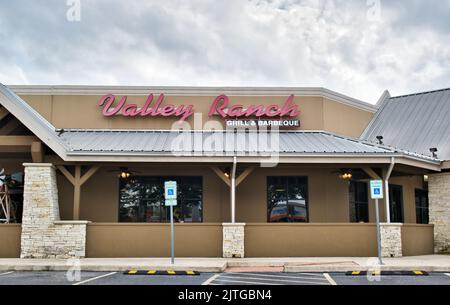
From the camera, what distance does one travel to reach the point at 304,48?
20.5m

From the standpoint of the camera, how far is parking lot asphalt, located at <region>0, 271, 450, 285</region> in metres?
11.1

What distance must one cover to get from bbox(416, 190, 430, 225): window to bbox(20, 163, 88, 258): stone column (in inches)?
530

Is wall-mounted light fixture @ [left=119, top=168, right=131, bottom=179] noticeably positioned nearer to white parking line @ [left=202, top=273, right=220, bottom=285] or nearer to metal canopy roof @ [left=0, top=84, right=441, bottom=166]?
metal canopy roof @ [left=0, top=84, right=441, bottom=166]

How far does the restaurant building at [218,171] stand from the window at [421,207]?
2.0 inches

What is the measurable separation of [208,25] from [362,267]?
1169cm

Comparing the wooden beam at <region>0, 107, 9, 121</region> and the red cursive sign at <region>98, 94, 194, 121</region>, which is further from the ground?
the red cursive sign at <region>98, 94, 194, 121</region>

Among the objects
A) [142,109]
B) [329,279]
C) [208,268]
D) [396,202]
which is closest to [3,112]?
[142,109]

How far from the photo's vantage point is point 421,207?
2159cm

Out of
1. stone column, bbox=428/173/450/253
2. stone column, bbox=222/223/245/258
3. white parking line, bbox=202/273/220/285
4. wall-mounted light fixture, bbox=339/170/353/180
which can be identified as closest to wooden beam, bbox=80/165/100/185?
stone column, bbox=222/223/245/258

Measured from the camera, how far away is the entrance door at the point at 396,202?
2056 cm

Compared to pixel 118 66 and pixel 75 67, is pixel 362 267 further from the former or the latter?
pixel 75 67

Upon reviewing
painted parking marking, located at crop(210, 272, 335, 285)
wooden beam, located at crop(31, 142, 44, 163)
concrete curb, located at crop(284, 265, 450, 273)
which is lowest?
painted parking marking, located at crop(210, 272, 335, 285)

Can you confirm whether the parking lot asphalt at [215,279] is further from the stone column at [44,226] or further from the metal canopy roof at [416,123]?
the metal canopy roof at [416,123]
